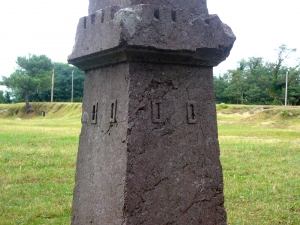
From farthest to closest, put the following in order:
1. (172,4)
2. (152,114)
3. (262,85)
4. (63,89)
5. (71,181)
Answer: (63,89) → (262,85) → (71,181) → (172,4) → (152,114)

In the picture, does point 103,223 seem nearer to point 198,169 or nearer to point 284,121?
point 198,169

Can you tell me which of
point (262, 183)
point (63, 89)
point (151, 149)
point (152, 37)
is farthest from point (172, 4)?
point (63, 89)

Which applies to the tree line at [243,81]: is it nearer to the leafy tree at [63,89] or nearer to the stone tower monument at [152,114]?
the leafy tree at [63,89]

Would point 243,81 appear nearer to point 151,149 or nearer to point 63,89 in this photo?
point 63,89

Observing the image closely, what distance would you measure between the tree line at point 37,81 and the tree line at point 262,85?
17610 millimetres

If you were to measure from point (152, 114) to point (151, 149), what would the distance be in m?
0.24

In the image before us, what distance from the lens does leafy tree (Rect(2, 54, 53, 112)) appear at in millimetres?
45938

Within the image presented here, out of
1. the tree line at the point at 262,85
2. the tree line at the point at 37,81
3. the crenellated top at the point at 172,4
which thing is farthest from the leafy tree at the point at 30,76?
the crenellated top at the point at 172,4

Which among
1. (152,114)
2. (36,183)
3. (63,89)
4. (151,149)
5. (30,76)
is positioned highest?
(30,76)

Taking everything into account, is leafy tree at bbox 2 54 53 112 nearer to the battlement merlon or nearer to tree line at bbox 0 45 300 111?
tree line at bbox 0 45 300 111

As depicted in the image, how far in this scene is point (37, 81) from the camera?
1801 inches

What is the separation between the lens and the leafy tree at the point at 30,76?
45.9m

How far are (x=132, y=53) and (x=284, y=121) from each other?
22456mm

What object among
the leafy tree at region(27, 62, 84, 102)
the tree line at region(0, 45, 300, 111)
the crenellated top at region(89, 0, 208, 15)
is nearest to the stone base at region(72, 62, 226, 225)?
the crenellated top at region(89, 0, 208, 15)
